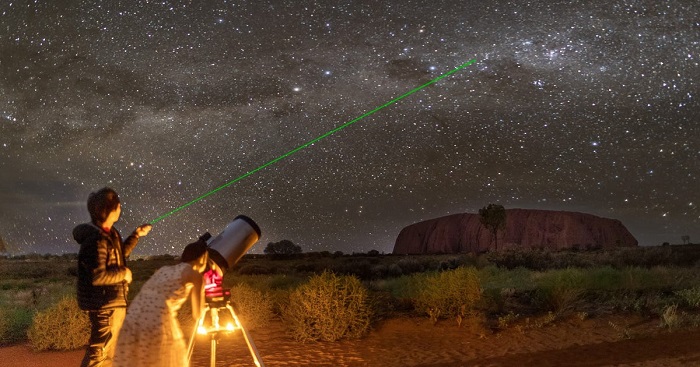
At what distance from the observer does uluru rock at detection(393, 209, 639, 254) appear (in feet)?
415

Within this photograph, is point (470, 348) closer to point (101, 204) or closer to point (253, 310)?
point (253, 310)

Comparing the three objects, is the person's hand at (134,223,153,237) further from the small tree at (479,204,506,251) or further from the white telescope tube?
the small tree at (479,204,506,251)

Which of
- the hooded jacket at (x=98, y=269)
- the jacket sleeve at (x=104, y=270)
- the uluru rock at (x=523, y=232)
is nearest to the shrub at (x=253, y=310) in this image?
the hooded jacket at (x=98, y=269)

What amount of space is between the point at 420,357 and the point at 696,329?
569cm

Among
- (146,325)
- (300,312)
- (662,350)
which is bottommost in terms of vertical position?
(662,350)

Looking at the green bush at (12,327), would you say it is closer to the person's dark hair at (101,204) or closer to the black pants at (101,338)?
the black pants at (101,338)

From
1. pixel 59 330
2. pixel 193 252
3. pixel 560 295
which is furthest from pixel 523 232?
pixel 193 252

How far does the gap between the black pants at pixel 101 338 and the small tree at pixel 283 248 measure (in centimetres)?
7805

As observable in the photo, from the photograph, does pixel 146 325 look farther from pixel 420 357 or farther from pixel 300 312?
pixel 300 312

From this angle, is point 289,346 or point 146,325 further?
point 289,346

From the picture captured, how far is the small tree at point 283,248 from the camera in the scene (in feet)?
275

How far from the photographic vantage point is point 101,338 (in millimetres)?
5043

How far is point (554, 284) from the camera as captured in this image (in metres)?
14.7

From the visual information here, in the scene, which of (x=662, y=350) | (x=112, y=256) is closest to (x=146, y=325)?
(x=112, y=256)
